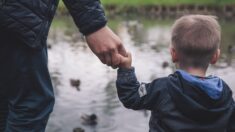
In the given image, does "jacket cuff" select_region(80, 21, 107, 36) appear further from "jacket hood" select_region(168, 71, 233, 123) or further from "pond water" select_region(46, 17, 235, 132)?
"pond water" select_region(46, 17, 235, 132)

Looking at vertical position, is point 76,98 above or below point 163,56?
above

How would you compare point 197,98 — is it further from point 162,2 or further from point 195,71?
point 162,2

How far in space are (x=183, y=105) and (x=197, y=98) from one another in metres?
0.08

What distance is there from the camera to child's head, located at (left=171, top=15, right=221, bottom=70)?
2725 millimetres

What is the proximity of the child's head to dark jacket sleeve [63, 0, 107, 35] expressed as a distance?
1.36 ft

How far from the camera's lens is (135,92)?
2.86 metres

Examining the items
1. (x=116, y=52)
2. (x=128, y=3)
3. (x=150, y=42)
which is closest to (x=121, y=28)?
(x=150, y=42)

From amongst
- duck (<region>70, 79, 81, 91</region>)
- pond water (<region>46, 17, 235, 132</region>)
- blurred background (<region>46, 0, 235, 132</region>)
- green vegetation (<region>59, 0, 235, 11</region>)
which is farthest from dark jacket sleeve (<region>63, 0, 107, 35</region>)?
green vegetation (<region>59, 0, 235, 11</region>)

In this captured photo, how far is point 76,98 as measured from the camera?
7.23 m

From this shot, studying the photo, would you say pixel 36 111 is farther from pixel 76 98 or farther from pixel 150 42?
pixel 150 42

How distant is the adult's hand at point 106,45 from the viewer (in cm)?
280

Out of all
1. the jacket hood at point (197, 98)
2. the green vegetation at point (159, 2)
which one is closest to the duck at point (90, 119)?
the jacket hood at point (197, 98)

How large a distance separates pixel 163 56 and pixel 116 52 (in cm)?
830

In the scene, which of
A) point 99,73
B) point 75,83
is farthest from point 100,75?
point 75,83
